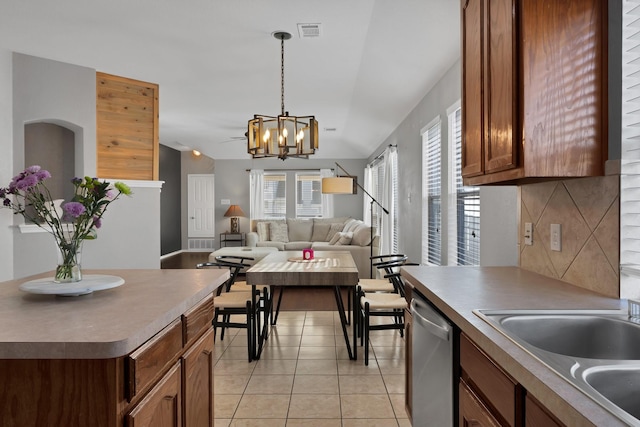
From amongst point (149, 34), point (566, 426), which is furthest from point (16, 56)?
point (566, 426)

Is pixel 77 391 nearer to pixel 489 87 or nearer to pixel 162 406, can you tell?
pixel 162 406

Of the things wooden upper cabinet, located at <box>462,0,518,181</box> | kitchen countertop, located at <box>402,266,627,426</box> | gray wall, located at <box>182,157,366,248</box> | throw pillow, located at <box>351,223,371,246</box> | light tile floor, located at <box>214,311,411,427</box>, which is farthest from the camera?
gray wall, located at <box>182,157,366,248</box>

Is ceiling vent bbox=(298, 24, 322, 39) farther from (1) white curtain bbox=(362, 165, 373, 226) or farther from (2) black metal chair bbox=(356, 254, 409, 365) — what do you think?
(1) white curtain bbox=(362, 165, 373, 226)

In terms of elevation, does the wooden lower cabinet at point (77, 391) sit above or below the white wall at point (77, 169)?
below

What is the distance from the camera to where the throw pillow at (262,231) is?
28.2ft

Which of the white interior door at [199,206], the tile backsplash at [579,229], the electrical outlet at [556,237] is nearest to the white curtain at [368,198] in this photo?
the white interior door at [199,206]

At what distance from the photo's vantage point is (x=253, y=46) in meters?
3.82

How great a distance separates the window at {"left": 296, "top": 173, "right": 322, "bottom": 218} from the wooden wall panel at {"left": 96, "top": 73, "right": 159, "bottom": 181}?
17.3 ft

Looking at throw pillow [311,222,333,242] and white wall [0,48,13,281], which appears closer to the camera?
white wall [0,48,13,281]

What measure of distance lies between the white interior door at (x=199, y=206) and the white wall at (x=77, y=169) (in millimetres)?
6083

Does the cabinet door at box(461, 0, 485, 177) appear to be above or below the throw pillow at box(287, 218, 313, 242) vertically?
above

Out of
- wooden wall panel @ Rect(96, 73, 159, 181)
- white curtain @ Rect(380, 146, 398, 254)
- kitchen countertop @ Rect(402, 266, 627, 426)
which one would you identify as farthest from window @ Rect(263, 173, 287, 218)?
kitchen countertop @ Rect(402, 266, 627, 426)

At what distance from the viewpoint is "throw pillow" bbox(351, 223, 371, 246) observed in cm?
692

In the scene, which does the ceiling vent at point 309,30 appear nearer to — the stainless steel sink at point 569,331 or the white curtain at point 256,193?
the stainless steel sink at point 569,331
